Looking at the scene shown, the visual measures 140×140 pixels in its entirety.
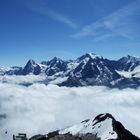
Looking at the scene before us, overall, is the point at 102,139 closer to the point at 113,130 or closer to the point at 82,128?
the point at 113,130

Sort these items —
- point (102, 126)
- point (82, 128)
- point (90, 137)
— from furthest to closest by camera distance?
1. point (82, 128)
2. point (102, 126)
3. point (90, 137)

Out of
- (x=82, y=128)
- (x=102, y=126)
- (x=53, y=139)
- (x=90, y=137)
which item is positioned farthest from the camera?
(x=82, y=128)

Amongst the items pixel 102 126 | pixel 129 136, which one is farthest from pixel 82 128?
pixel 129 136

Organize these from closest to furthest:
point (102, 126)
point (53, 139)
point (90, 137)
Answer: point (53, 139), point (90, 137), point (102, 126)

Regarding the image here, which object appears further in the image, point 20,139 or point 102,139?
point 20,139

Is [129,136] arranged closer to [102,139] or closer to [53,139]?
[102,139]

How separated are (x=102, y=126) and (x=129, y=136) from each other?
13.3 metres

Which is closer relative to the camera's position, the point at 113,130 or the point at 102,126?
the point at 113,130

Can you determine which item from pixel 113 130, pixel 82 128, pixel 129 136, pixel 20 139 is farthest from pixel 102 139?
pixel 20 139

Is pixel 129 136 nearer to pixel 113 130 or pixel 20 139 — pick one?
pixel 113 130

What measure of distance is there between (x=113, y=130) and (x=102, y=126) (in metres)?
14.6

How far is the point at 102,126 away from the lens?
157 m

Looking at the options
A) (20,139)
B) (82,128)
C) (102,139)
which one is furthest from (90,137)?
(20,139)

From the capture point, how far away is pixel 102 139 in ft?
456
